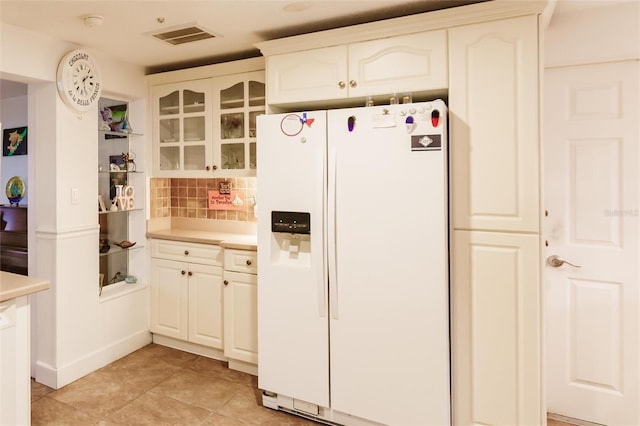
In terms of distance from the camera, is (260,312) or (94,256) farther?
(94,256)

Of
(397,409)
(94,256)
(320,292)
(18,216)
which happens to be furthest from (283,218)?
(18,216)

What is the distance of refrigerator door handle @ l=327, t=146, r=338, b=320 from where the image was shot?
219 centimetres

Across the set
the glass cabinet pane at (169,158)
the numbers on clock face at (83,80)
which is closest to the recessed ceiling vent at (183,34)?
the numbers on clock face at (83,80)

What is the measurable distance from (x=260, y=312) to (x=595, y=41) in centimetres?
244

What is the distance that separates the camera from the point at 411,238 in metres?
2.04

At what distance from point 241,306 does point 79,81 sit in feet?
6.34

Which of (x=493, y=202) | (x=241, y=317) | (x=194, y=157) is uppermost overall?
(x=194, y=157)

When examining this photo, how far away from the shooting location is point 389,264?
2092 mm

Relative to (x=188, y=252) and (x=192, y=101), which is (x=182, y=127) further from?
(x=188, y=252)

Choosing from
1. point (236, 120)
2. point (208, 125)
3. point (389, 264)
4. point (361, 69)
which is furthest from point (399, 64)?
point (208, 125)

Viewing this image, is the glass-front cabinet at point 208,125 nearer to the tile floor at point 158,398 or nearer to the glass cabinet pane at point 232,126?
the glass cabinet pane at point 232,126

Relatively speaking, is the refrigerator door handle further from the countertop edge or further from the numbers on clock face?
the numbers on clock face

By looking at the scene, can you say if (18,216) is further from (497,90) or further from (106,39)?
(497,90)

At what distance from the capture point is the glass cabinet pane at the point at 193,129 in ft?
10.6
